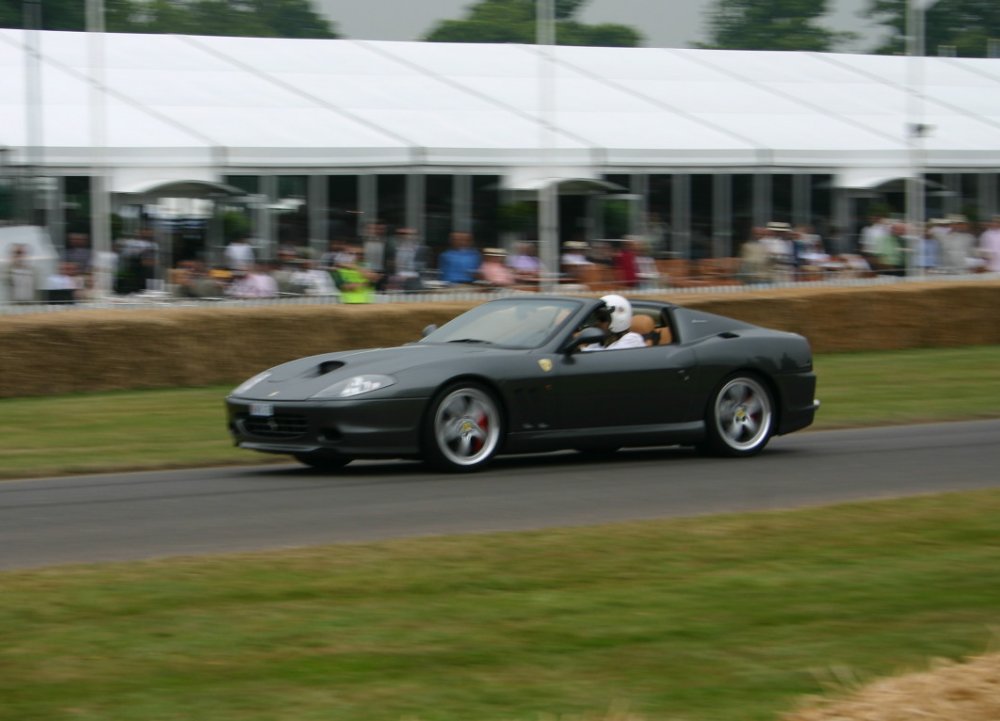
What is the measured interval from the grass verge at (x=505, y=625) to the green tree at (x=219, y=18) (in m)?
51.6

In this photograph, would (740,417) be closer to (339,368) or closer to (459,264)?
(339,368)

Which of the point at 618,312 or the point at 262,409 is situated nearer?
the point at 262,409

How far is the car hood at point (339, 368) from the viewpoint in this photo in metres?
10.4

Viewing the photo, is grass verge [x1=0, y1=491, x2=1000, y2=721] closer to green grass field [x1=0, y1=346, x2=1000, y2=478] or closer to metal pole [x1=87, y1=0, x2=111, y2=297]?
green grass field [x1=0, y1=346, x2=1000, y2=478]

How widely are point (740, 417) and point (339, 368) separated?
3.10 meters

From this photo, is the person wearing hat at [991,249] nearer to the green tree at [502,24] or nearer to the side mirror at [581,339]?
the side mirror at [581,339]

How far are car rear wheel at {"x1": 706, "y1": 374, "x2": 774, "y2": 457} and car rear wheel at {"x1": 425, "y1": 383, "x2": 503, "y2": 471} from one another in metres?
1.78

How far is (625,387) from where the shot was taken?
443 inches

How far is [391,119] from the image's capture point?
1059 inches

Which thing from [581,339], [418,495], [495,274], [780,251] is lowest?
[418,495]

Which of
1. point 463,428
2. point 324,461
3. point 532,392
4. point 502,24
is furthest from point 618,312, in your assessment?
point 502,24

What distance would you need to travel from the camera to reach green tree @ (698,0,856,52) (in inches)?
2608

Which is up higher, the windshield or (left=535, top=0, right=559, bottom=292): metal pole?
(left=535, top=0, right=559, bottom=292): metal pole

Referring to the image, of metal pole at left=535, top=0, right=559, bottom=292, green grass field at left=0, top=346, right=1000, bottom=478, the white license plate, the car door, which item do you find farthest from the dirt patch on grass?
metal pole at left=535, top=0, right=559, bottom=292
